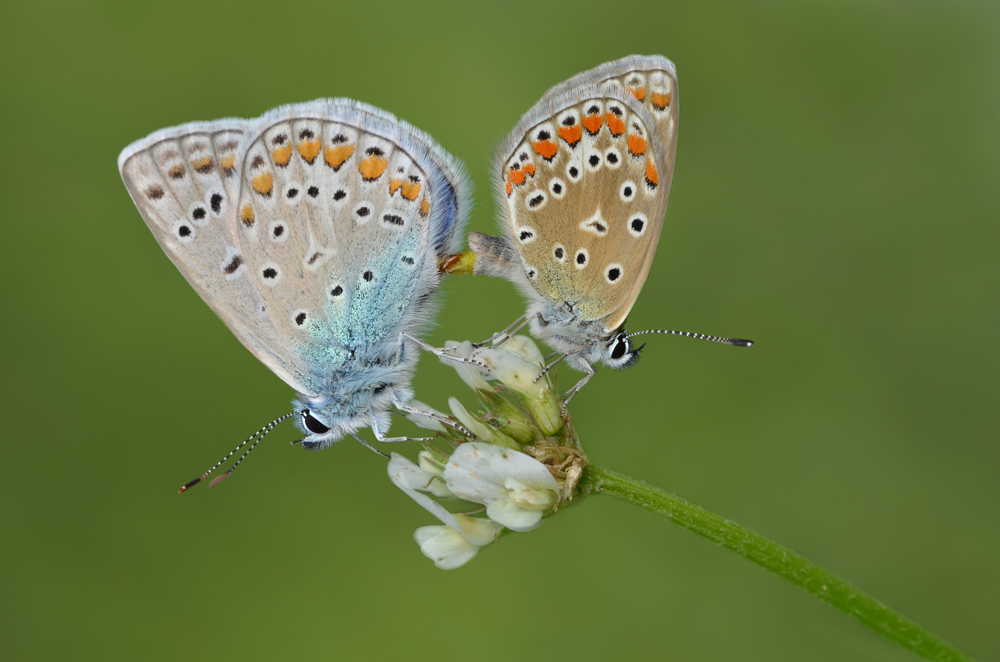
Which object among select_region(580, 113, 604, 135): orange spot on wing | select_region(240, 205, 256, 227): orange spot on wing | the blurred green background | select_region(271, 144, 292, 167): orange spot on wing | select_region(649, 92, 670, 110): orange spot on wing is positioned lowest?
the blurred green background

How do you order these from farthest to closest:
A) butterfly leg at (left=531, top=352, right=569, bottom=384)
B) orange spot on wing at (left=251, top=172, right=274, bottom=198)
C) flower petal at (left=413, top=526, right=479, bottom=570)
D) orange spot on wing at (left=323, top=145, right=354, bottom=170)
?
orange spot on wing at (left=323, top=145, right=354, bottom=170)
orange spot on wing at (left=251, top=172, right=274, bottom=198)
butterfly leg at (left=531, top=352, right=569, bottom=384)
flower petal at (left=413, top=526, right=479, bottom=570)

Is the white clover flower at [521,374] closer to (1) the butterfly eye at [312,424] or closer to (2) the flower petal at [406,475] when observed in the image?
(2) the flower petal at [406,475]

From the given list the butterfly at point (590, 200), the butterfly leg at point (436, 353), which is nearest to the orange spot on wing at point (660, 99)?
the butterfly at point (590, 200)

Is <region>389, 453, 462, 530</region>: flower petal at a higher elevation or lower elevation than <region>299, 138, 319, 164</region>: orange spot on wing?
lower

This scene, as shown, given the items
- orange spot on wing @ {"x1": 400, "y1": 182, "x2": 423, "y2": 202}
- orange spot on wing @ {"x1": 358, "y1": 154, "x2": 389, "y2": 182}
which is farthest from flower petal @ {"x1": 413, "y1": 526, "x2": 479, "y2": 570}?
orange spot on wing @ {"x1": 358, "y1": 154, "x2": 389, "y2": 182}

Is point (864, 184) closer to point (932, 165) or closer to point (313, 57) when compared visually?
point (932, 165)

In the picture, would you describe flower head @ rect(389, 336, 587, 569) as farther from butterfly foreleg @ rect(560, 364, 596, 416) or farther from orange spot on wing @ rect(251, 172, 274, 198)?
orange spot on wing @ rect(251, 172, 274, 198)

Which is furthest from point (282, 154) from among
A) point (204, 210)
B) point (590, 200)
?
point (590, 200)

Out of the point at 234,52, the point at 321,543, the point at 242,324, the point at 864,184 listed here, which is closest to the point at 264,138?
the point at 242,324

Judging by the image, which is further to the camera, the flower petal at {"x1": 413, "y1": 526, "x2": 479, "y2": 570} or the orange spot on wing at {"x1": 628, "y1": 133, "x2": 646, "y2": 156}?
the orange spot on wing at {"x1": 628, "y1": 133, "x2": 646, "y2": 156}
